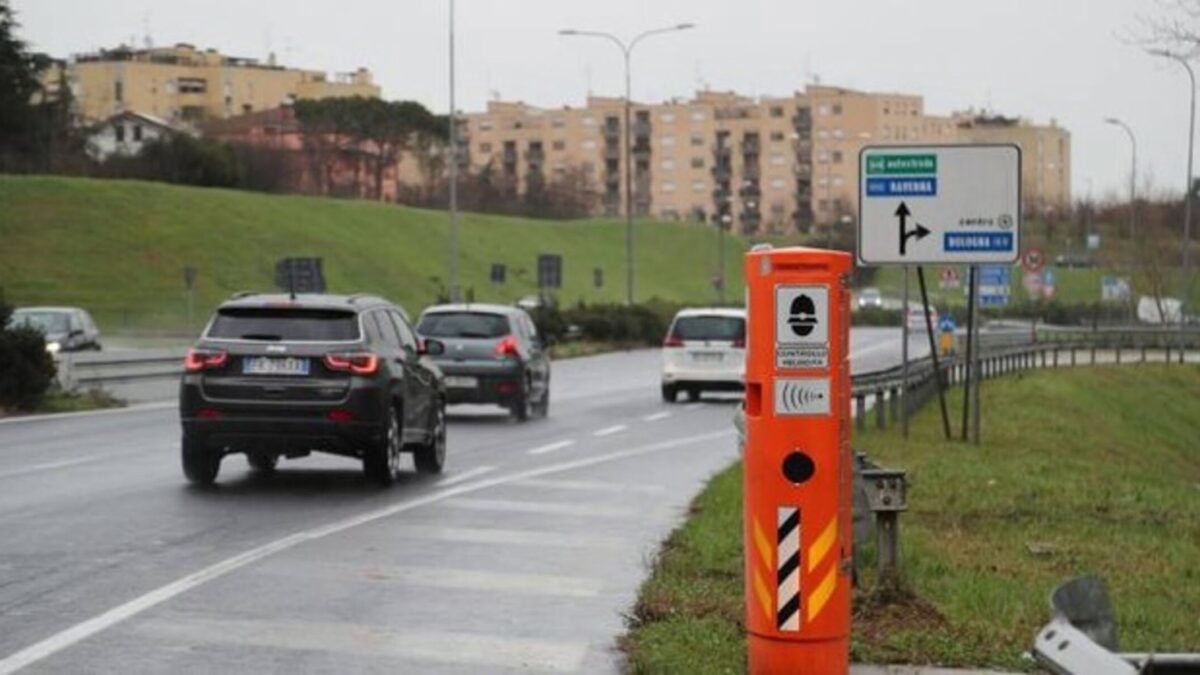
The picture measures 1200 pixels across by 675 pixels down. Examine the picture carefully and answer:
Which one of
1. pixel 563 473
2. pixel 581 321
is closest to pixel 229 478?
pixel 563 473

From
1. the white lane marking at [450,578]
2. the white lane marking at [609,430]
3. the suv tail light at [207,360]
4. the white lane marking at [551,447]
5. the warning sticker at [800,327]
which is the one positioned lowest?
the white lane marking at [609,430]

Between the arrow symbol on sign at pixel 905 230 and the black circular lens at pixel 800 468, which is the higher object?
the arrow symbol on sign at pixel 905 230

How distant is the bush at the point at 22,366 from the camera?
29.6 m

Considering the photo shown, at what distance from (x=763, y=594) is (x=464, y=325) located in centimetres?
2221

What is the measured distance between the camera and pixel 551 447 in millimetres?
24297

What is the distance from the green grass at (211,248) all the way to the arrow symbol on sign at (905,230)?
64520 mm

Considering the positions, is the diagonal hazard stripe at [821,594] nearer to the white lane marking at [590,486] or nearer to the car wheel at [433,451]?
the white lane marking at [590,486]

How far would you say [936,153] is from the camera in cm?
1998

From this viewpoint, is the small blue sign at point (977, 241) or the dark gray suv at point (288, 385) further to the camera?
the small blue sign at point (977, 241)

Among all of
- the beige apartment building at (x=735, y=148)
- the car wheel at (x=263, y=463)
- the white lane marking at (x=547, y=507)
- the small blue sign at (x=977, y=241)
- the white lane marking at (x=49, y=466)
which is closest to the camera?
the white lane marking at (x=547, y=507)

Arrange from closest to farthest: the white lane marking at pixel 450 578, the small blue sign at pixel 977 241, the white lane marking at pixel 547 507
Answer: the white lane marking at pixel 450 578
the white lane marking at pixel 547 507
the small blue sign at pixel 977 241

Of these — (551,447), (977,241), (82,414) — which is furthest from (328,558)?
(82,414)

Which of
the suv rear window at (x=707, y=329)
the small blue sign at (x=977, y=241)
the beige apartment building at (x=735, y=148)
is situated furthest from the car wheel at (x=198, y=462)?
the beige apartment building at (x=735, y=148)

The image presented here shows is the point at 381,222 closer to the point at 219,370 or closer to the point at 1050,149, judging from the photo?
the point at 1050,149
